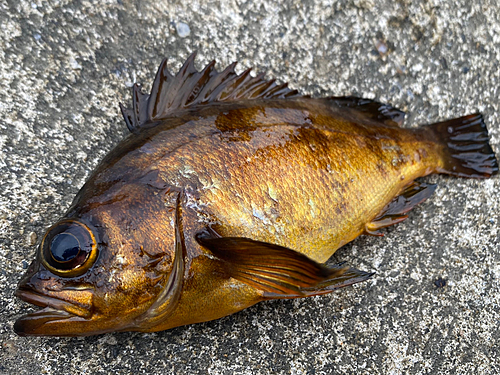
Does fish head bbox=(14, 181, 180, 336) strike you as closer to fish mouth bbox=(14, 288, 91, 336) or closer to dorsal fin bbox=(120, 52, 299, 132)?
fish mouth bbox=(14, 288, 91, 336)

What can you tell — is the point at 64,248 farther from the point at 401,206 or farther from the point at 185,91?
the point at 401,206

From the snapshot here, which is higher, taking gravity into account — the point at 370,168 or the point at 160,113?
the point at 160,113

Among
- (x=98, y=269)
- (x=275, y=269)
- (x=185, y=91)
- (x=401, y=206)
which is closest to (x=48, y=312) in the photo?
(x=98, y=269)

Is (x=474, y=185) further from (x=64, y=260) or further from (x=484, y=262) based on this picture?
(x=64, y=260)

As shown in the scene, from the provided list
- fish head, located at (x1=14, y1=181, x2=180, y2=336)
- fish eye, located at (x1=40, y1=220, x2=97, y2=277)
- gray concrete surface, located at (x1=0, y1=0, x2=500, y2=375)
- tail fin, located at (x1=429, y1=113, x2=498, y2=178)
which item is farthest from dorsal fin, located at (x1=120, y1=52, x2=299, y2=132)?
tail fin, located at (x1=429, y1=113, x2=498, y2=178)

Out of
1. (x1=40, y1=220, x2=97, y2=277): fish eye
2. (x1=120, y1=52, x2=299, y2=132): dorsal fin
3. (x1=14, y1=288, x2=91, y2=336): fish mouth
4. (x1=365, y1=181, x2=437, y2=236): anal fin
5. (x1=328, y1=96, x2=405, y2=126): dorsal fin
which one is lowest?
(x1=14, y1=288, x2=91, y2=336): fish mouth

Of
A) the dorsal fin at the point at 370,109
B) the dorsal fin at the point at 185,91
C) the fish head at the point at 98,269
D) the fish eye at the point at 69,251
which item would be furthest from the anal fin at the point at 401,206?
the fish eye at the point at 69,251

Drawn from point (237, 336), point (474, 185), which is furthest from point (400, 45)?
point (237, 336)
